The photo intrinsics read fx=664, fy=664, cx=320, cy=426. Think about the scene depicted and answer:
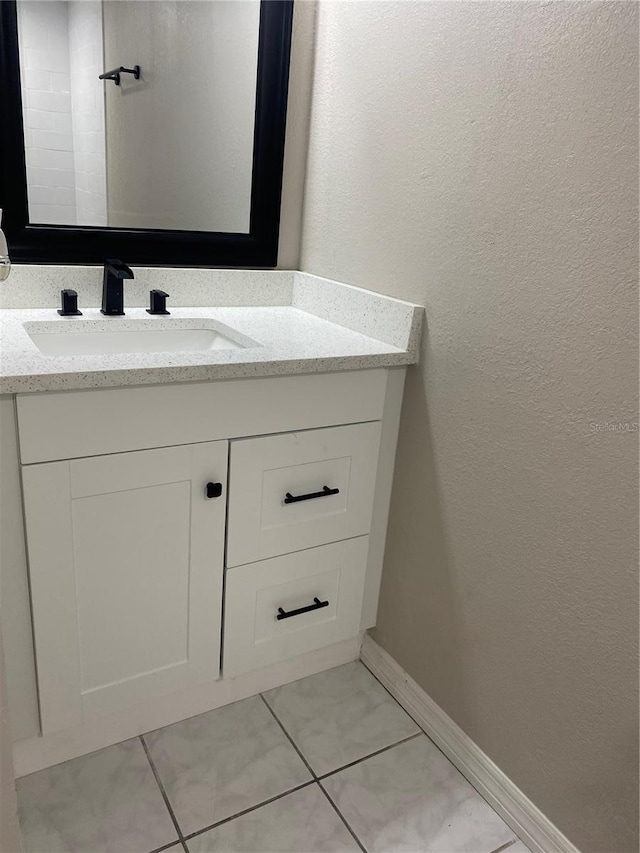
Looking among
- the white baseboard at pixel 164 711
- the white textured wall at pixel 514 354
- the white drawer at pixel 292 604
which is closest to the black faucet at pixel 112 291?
the white textured wall at pixel 514 354

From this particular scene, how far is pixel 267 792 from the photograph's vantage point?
1369 mm

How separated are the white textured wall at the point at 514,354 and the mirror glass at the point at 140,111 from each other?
10.5 inches

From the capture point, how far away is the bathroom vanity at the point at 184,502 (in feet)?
3.84

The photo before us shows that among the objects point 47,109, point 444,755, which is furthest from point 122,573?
point 47,109

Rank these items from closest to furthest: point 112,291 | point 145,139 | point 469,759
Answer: point 469,759, point 112,291, point 145,139

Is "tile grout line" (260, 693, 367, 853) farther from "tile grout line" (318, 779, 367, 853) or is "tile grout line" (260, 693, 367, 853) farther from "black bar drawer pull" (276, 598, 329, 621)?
"black bar drawer pull" (276, 598, 329, 621)

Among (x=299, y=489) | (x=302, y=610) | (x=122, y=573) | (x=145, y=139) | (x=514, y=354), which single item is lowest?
(x=302, y=610)

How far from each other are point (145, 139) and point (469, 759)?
5.32 ft

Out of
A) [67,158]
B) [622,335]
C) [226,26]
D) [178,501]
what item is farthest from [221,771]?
[226,26]

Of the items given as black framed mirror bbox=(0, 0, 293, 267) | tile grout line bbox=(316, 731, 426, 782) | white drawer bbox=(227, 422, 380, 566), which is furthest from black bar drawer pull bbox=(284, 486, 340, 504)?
black framed mirror bbox=(0, 0, 293, 267)

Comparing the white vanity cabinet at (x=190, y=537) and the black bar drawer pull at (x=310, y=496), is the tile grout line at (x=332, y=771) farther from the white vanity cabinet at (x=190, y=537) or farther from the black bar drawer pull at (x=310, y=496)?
the black bar drawer pull at (x=310, y=496)

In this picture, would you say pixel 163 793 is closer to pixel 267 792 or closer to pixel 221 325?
pixel 267 792

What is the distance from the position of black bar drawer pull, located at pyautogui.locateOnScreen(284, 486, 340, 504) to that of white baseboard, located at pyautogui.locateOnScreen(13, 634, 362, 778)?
461 millimetres

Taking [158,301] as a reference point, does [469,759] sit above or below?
below
